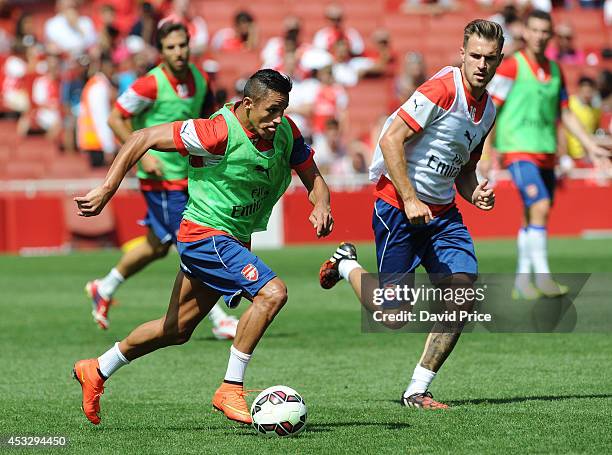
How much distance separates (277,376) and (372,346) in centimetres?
167

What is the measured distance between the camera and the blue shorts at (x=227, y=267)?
7125 mm

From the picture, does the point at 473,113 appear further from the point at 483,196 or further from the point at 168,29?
the point at 168,29

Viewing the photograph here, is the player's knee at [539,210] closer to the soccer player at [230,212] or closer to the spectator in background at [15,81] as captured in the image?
the soccer player at [230,212]

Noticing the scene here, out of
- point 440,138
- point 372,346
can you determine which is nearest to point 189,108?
point 372,346

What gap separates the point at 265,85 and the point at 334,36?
A: 18.1 meters

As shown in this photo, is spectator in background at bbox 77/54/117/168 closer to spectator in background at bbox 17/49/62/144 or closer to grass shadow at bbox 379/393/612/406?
spectator in background at bbox 17/49/62/144

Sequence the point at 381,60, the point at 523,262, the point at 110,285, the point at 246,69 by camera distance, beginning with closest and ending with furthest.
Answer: the point at 110,285, the point at 523,262, the point at 381,60, the point at 246,69

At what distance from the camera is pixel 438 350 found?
302 inches

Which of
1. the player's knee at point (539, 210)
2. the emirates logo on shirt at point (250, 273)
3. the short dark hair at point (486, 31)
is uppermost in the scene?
the short dark hair at point (486, 31)

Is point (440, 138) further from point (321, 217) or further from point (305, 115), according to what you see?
point (305, 115)

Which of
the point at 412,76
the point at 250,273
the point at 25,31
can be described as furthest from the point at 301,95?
the point at 250,273

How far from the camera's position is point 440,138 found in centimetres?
779

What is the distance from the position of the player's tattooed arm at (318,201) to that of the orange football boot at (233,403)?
99 centimetres

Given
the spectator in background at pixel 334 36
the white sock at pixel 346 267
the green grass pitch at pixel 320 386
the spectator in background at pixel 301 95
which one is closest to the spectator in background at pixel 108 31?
the spectator in background at pixel 301 95
